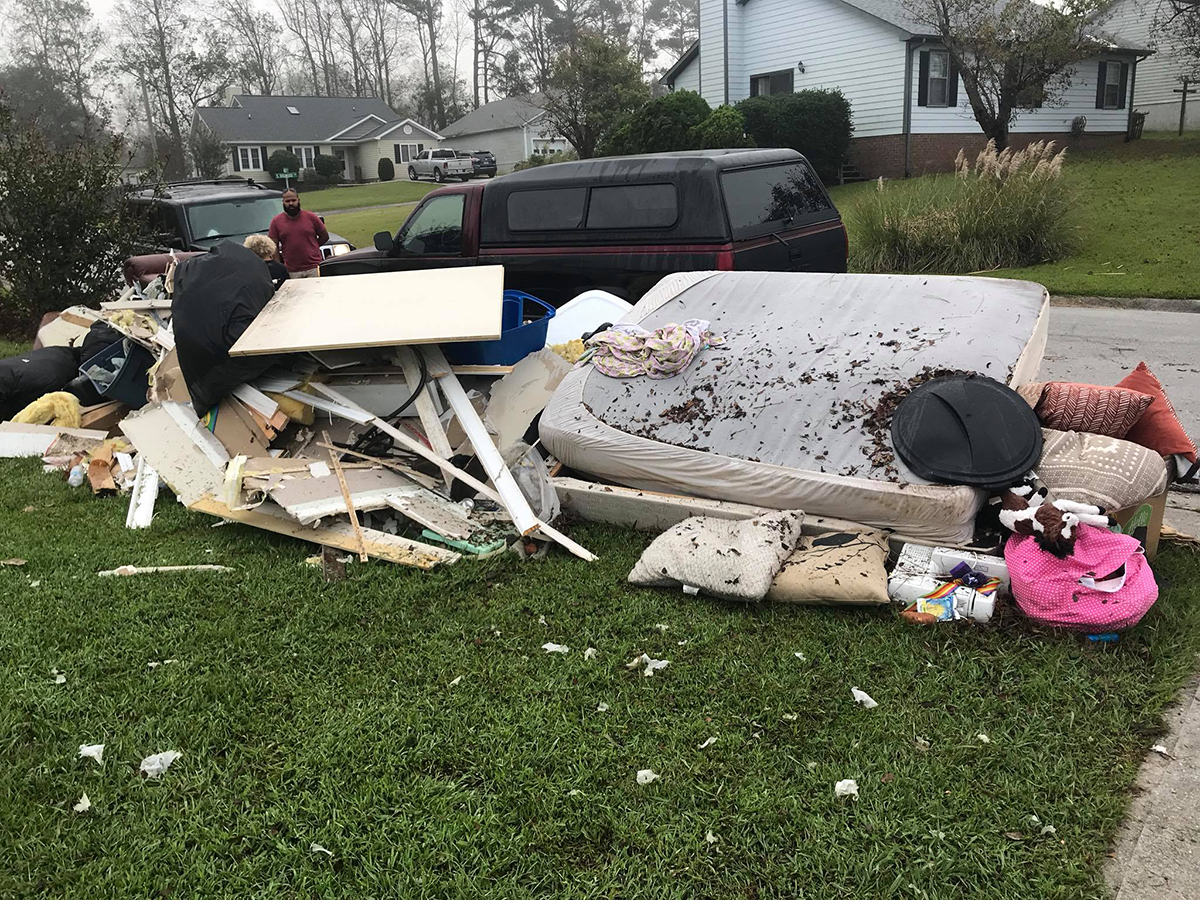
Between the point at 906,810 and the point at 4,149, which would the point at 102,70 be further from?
the point at 906,810

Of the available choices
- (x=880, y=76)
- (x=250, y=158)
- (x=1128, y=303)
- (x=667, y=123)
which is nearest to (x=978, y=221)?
(x=1128, y=303)

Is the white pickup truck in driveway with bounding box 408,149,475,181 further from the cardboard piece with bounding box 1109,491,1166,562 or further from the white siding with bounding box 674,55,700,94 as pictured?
the cardboard piece with bounding box 1109,491,1166,562

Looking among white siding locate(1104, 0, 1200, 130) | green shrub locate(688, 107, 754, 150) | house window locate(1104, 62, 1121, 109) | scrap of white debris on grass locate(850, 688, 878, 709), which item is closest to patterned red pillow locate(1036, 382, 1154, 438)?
scrap of white debris on grass locate(850, 688, 878, 709)

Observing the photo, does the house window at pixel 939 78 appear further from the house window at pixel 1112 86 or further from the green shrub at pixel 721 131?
the house window at pixel 1112 86

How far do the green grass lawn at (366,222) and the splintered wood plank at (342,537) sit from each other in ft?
54.9

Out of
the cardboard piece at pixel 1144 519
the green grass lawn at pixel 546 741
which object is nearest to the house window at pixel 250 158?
the green grass lawn at pixel 546 741

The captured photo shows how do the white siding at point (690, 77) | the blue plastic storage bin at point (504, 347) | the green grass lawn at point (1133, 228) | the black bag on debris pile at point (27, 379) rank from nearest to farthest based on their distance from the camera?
the blue plastic storage bin at point (504, 347), the black bag on debris pile at point (27, 379), the green grass lawn at point (1133, 228), the white siding at point (690, 77)

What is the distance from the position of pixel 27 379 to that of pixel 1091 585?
745 cm

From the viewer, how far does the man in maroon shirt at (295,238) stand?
984 centimetres

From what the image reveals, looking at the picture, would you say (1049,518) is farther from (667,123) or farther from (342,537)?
(667,123)

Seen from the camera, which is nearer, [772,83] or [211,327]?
[211,327]

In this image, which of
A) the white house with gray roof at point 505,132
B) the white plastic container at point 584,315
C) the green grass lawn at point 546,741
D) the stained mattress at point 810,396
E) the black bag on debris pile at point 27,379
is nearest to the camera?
the green grass lawn at point 546,741

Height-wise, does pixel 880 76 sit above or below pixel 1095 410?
above

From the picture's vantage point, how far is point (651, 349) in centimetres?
520
